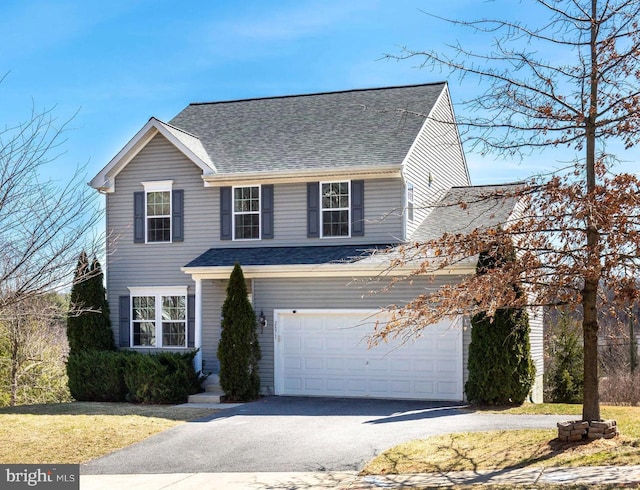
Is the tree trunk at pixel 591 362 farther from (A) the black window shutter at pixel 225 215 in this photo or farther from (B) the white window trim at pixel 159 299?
(B) the white window trim at pixel 159 299

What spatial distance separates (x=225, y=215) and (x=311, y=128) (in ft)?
12.9

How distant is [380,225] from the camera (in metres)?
20.3

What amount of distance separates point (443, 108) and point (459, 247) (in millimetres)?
14350

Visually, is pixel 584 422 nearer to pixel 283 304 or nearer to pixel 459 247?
pixel 459 247

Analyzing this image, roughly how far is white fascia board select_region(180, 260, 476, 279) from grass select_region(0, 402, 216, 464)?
→ 3630 millimetres

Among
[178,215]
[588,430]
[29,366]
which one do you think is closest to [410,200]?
[178,215]

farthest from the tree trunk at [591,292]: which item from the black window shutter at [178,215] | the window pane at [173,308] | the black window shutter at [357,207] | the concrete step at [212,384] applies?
the black window shutter at [178,215]

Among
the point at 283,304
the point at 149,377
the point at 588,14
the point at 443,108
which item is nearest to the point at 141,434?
the point at 149,377

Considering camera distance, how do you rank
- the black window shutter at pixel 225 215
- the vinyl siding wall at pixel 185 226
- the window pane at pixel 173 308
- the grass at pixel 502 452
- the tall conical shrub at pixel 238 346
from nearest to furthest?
the grass at pixel 502 452 < the tall conical shrub at pixel 238 346 < the vinyl siding wall at pixel 185 226 < the black window shutter at pixel 225 215 < the window pane at pixel 173 308

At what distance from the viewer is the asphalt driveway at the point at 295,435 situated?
12156mm

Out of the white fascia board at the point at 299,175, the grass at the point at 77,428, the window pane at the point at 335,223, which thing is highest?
the white fascia board at the point at 299,175

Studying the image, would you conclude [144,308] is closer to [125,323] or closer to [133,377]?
[125,323]

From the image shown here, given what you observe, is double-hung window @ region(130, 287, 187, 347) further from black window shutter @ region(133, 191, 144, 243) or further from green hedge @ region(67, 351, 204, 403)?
black window shutter @ region(133, 191, 144, 243)

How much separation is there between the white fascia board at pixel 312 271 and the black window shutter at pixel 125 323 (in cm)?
288
